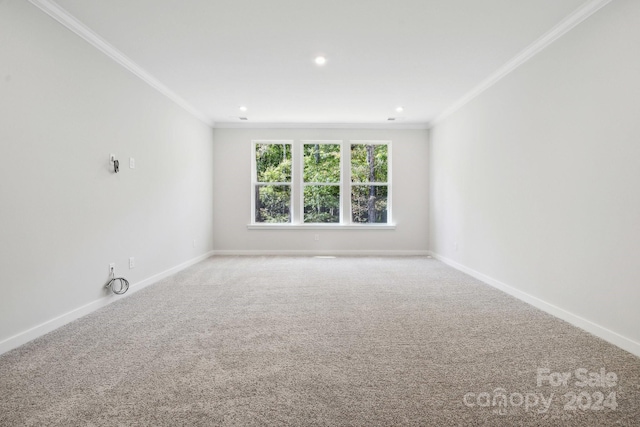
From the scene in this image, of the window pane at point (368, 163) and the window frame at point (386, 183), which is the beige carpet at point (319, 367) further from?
the window pane at point (368, 163)

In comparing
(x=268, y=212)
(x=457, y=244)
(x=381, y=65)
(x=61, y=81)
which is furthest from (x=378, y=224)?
(x=61, y=81)

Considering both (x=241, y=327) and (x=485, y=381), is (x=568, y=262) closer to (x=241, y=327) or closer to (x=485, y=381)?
(x=485, y=381)

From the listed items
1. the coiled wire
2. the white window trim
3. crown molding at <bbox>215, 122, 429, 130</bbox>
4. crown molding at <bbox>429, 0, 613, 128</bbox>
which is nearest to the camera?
crown molding at <bbox>429, 0, 613, 128</bbox>

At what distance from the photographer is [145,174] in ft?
12.9

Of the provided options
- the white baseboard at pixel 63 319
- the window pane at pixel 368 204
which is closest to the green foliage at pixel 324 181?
the window pane at pixel 368 204

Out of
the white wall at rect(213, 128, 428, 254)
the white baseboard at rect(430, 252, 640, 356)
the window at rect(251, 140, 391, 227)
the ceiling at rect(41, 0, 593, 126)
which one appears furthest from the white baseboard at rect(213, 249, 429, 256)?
the ceiling at rect(41, 0, 593, 126)

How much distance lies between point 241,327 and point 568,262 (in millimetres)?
2728

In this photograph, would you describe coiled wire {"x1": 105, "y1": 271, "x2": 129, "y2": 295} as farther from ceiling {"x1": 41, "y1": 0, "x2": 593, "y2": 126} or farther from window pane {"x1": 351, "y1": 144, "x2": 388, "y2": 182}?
window pane {"x1": 351, "y1": 144, "x2": 388, "y2": 182}

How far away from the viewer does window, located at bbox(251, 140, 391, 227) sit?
649cm

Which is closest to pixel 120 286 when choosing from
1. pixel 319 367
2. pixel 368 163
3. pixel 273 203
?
pixel 319 367

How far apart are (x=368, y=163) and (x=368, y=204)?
81 centimetres

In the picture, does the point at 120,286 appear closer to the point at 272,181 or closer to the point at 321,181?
the point at 272,181

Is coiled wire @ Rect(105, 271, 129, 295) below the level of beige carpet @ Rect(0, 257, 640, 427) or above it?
above

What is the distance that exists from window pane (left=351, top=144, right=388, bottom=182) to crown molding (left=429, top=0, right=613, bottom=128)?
2.06 metres
